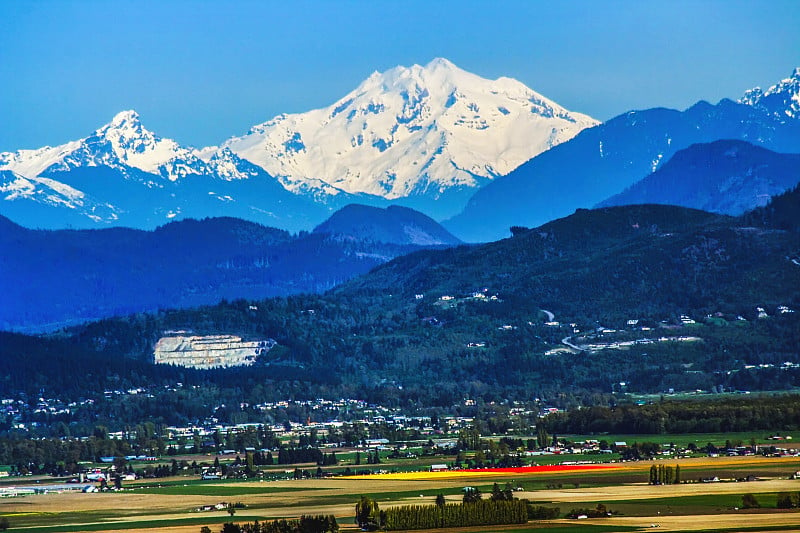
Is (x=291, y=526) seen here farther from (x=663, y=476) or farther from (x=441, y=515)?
(x=663, y=476)

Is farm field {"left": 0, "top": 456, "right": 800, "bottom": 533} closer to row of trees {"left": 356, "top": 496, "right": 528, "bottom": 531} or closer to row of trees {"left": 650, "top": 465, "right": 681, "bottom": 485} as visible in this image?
row of trees {"left": 650, "top": 465, "right": 681, "bottom": 485}

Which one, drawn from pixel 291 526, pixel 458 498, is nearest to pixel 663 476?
pixel 458 498

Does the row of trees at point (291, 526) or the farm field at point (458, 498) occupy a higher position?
the farm field at point (458, 498)

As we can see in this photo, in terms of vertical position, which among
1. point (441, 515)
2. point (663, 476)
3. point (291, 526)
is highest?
point (663, 476)

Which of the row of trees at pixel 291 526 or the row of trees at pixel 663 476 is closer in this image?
the row of trees at pixel 291 526

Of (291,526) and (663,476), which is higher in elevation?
(663,476)

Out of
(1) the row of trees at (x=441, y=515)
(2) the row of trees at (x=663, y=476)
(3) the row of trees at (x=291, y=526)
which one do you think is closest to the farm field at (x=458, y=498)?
(2) the row of trees at (x=663, y=476)

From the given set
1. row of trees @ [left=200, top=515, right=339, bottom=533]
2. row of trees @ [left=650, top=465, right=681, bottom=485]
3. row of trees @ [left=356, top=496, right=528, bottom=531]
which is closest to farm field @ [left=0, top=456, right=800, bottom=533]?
row of trees @ [left=650, top=465, right=681, bottom=485]

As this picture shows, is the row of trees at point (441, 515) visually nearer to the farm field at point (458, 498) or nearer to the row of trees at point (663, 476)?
the farm field at point (458, 498)

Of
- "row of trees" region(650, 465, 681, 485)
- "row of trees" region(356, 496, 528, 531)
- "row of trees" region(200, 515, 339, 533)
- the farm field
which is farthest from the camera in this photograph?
"row of trees" region(650, 465, 681, 485)

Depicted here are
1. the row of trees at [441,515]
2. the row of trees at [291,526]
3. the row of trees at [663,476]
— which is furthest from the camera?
the row of trees at [663,476]
